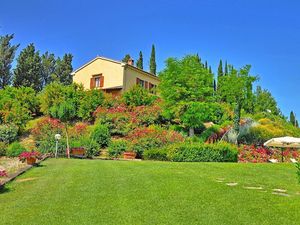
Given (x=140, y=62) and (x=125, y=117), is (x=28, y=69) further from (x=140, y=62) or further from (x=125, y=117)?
(x=125, y=117)

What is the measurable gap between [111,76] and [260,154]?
20.4 metres

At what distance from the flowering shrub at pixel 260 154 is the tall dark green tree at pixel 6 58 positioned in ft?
128

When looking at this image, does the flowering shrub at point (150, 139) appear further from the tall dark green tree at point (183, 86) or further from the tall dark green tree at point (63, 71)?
the tall dark green tree at point (63, 71)

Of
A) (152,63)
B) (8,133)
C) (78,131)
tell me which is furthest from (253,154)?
(152,63)

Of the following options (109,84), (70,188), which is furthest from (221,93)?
(70,188)

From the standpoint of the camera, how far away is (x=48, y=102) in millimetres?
33344

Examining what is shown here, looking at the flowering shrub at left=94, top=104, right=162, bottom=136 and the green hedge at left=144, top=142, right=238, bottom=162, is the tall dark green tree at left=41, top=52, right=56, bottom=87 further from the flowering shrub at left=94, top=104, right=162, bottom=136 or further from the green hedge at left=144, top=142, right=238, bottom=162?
the green hedge at left=144, top=142, right=238, bottom=162

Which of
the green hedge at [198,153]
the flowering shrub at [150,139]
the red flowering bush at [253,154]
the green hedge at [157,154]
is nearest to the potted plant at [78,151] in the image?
the flowering shrub at [150,139]

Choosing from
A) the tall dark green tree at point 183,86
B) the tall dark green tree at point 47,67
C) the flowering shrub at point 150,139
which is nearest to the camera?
the flowering shrub at point 150,139

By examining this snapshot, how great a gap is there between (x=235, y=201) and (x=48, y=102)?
29.1m

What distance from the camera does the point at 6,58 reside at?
5016 centimetres

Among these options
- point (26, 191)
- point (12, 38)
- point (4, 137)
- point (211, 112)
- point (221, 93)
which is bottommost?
point (26, 191)

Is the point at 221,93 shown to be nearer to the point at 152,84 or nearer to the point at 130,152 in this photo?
the point at 152,84

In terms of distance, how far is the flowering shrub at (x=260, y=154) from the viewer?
23.5 meters
